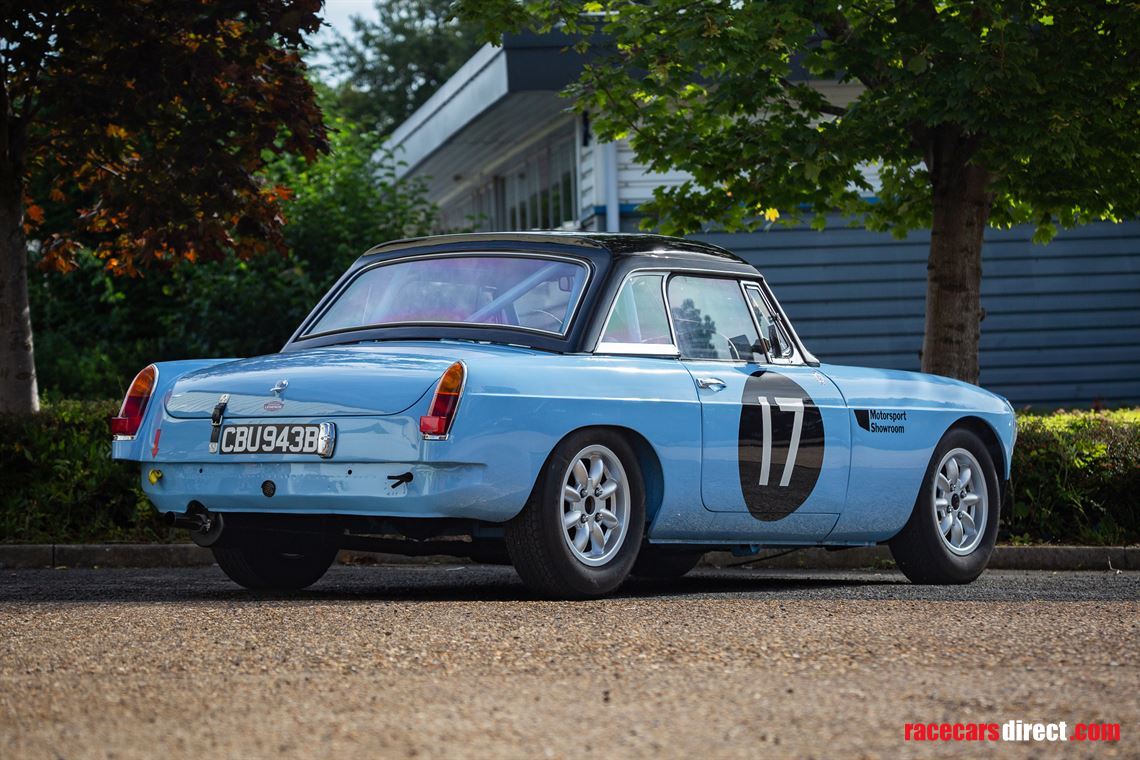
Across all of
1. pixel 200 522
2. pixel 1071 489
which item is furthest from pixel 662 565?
pixel 1071 489

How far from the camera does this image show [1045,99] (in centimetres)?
1202

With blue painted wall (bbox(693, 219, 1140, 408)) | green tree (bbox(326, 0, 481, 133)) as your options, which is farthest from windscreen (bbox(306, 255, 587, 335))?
green tree (bbox(326, 0, 481, 133))

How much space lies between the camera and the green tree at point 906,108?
11.9 metres

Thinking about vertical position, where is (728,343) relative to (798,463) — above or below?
above

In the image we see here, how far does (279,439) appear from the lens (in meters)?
7.37

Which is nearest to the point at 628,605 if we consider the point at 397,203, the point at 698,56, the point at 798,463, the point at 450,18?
the point at 798,463

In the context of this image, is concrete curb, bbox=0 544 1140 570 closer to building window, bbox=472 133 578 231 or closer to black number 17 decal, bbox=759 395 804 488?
black number 17 decal, bbox=759 395 804 488

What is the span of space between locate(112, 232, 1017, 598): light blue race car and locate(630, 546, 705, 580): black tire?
81mm

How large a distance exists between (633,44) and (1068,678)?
8.86 meters

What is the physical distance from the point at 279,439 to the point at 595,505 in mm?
1339

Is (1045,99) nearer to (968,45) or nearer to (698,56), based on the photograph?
(968,45)

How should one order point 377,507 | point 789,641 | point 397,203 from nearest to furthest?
point 789,641, point 377,507, point 397,203

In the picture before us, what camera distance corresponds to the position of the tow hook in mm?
7668

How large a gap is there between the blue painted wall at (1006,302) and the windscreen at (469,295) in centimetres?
1325
